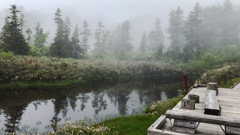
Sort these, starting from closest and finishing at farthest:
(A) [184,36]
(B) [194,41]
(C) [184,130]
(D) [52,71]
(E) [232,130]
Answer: (E) [232,130], (C) [184,130], (D) [52,71], (B) [194,41], (A) [184,36]

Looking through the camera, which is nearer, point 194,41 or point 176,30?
point 194,41

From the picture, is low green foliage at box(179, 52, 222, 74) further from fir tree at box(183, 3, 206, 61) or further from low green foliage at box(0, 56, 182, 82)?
low green foliage at box(0, 56, 182, 82)

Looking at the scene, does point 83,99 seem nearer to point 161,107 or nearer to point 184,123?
point 161,107

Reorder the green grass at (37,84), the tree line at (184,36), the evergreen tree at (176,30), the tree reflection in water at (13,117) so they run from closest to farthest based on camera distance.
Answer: the tree reflection in water at (13,117), the green grass at (37,84), the tree line at (184,36), the evergreen tree at (176,30)

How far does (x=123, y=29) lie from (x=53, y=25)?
385 feet

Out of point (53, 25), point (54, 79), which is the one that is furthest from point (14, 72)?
point (53, 25)

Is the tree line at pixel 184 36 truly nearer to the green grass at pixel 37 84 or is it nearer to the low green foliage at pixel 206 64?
the low green foliage at pixel 206 64

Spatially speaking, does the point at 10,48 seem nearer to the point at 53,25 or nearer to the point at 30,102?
the point at 30,102

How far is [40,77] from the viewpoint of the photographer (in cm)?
2061

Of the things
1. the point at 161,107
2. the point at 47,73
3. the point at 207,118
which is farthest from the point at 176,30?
the point at 207,118

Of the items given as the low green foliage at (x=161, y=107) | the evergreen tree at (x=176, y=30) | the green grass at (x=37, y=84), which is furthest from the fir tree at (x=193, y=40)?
the low green foliage at (x=161, y=107)

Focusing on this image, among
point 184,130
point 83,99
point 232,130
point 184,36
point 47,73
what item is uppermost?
point 184,36

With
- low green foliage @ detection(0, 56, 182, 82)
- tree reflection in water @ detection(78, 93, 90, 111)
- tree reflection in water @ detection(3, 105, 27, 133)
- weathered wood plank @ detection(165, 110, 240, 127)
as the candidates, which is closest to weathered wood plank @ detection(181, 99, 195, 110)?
weathered wood plank @ detection(165, 110, 240, 127)

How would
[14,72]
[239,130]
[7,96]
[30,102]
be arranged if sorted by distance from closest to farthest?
[239,130] → [30,102] → [7,96] → [14,72]
